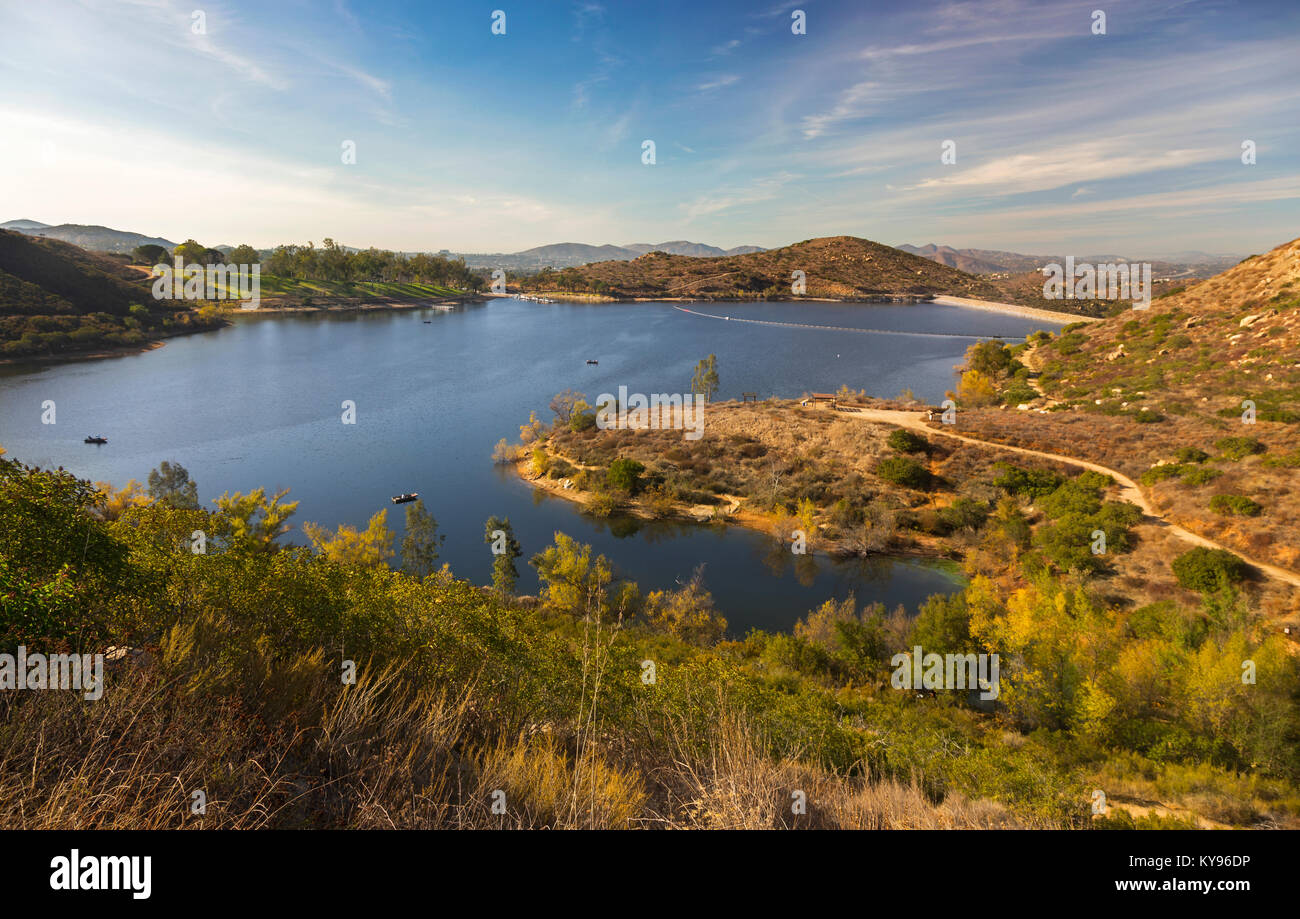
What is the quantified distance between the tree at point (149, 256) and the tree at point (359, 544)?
391ft

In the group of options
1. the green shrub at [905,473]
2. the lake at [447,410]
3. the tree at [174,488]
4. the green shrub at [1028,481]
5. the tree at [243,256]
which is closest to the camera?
the tree at [174,488]

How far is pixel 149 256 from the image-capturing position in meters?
109

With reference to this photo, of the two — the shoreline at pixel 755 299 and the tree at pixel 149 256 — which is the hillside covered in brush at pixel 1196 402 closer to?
the shoreline at pixel 755 299

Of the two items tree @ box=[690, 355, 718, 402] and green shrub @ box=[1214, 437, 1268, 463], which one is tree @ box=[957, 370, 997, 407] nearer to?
green shrub @ box=[1214, 437, 1268, 463]

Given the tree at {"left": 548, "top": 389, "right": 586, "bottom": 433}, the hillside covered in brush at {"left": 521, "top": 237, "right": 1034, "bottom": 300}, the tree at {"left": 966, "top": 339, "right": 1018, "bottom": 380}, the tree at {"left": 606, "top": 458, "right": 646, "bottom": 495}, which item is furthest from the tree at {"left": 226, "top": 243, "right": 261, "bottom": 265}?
the tree at {"left": 966, "top": 339, "right": 1018, "bottom": 380}

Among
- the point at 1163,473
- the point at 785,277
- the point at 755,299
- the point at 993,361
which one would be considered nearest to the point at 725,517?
the point at 1163,473

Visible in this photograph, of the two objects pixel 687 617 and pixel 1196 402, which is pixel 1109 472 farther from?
pixel 687 617

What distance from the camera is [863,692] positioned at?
15461 mm

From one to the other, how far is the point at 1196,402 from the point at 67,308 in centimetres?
10363

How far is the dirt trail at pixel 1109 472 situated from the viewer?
19086 mm

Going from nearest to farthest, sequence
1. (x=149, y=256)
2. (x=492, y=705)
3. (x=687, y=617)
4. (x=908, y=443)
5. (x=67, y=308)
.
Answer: (x=492, y=705) → (x=687, y=617) → (x=908, y=443) → (x=67, y=308) → (x=149, y=256)

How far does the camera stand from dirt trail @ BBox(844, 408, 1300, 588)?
19.1 m

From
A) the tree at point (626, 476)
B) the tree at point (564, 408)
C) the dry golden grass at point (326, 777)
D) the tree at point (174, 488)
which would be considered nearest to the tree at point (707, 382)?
the tree at point (564, 408)
